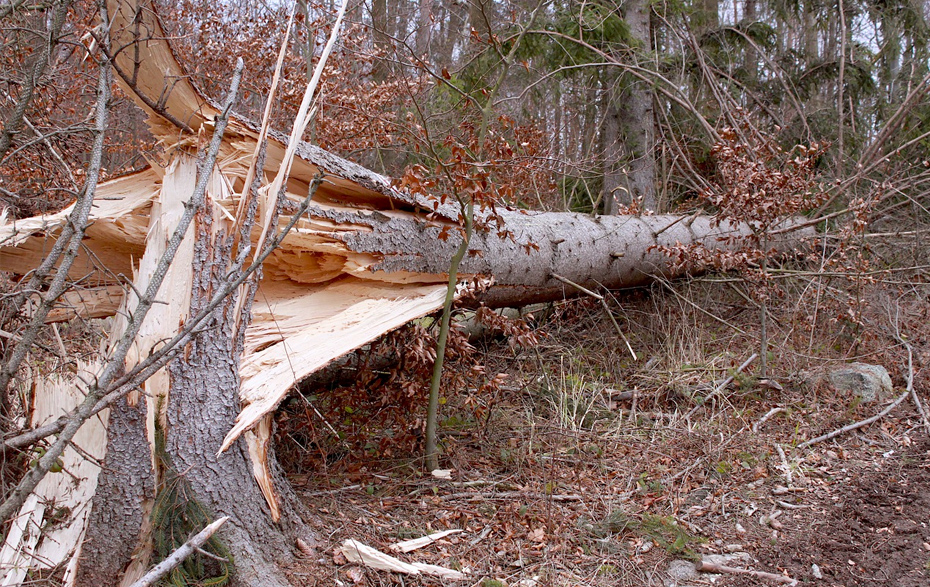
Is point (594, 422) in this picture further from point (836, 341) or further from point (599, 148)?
point (599, 148)

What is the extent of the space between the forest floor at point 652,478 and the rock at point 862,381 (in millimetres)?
117

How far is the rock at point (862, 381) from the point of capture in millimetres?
4812

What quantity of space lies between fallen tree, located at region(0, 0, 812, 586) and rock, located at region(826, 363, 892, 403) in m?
3.08

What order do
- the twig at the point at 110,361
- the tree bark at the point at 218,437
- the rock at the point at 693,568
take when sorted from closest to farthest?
the twig at the point at 110,361
the tree bark at the point at 218,437
the rock at the point at 693,568

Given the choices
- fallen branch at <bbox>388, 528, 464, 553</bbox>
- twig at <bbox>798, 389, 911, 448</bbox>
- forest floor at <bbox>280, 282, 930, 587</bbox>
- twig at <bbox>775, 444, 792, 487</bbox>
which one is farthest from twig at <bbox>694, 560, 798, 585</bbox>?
twig at <bbox>798, 389, 911, 448</bbox>

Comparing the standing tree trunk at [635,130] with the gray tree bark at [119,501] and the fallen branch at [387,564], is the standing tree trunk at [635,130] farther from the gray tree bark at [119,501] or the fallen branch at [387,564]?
the gray tree bark at [119,501]

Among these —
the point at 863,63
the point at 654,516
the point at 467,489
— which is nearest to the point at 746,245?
the point at 654,516

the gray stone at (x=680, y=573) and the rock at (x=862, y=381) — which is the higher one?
the rock at (x=862, y=381)

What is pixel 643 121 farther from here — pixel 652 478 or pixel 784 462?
pixel 652 478

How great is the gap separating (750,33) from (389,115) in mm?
5046

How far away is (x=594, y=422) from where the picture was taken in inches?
171

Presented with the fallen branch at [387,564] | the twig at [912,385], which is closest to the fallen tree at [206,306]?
the fallen branch at [387,564]

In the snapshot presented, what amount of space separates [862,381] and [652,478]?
2205 millimetres

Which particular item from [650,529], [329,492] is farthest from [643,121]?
[329,492]
